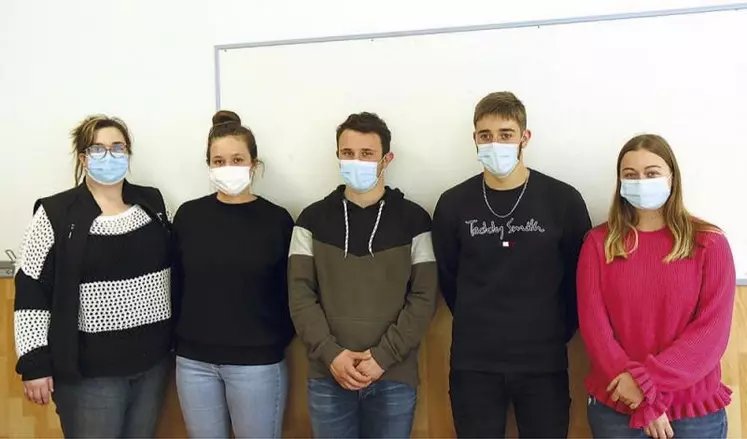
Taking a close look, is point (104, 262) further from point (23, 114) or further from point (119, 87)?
point (23, 114)

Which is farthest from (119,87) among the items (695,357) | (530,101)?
(695,357)

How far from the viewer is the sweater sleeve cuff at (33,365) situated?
1950mm

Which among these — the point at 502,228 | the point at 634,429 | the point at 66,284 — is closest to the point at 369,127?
the point at 502,228

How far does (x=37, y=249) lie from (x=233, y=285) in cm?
67

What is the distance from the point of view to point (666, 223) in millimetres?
1770

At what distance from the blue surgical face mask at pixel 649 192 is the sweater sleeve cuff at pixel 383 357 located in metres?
0.91

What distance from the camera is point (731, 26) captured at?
204cm

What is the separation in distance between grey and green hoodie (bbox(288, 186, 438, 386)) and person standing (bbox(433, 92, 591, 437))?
0.51ft

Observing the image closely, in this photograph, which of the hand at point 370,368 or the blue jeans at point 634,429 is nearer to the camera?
the blue jeans at point 634,429

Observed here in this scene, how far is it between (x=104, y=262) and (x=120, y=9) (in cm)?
120

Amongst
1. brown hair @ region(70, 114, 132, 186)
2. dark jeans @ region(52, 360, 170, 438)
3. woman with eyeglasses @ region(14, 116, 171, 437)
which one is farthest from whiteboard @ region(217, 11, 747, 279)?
dark jeans @ region(52, 360, 170, 438)

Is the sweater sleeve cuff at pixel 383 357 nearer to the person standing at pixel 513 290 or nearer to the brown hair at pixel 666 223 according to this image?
the person standing at pixel 513 290

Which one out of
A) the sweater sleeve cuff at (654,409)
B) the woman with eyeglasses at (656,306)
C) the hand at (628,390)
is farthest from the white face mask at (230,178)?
the sweater sleeve cuff at (654,409)

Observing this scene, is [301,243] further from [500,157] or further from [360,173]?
[500,157]
